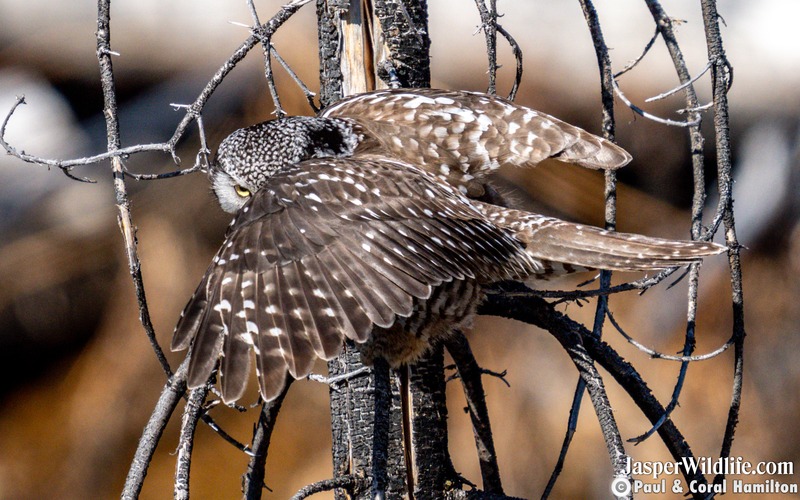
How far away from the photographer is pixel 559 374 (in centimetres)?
532

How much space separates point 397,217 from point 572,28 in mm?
3884

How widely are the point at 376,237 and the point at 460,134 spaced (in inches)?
23.1

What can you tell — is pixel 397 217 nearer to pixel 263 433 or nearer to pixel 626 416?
pixel 263 433

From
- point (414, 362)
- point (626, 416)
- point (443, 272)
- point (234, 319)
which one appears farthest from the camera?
point (626, 416)

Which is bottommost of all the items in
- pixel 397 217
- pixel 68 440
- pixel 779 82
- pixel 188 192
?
pixel 68 440

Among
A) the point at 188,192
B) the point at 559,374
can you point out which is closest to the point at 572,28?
the point at 559,374

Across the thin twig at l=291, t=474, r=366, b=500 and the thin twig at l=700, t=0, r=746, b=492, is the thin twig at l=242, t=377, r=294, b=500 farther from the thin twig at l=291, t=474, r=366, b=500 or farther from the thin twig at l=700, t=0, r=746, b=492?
the thin twig at l=700, t=0, r=746, b=492

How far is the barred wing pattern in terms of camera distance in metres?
2.35

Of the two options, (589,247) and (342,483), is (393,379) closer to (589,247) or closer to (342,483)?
(342,483)

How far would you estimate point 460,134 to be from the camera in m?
2.39

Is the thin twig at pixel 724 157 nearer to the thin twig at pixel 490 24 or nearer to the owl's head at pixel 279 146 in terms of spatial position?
the thin twig at pixel 490 24

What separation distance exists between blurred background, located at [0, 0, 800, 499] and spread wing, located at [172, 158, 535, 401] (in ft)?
9.93

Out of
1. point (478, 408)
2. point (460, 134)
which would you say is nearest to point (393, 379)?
point (478, 408)

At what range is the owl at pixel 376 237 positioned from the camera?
1.76 metres
